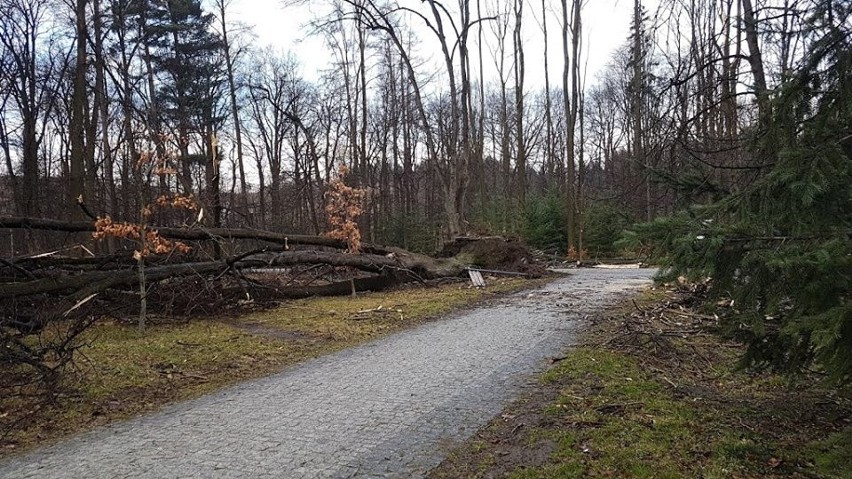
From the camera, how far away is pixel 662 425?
433cm

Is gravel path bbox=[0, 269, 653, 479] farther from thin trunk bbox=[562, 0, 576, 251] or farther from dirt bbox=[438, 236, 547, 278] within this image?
thin trunk bbox=[562, 0, 576, 251]

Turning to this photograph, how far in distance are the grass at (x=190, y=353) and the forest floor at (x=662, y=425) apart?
3.40 metres

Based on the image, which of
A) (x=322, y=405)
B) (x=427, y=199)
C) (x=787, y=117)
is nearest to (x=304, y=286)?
(x=322, y=405)

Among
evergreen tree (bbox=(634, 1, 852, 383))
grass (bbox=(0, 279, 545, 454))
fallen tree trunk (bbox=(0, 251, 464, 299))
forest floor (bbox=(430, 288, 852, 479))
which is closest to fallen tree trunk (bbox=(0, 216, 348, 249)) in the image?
fallen tree trunk (bbox=(0, 251, 464, 299))

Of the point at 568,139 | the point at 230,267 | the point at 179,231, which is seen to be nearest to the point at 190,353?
the point at 230,267

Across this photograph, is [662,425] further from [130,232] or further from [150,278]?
[150,278]

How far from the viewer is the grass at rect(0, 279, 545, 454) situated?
519 centimetres

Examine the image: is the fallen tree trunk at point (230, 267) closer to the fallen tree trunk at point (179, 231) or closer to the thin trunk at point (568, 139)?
the fallen tree trunk at point (179, 231)

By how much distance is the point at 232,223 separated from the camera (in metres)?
16.2

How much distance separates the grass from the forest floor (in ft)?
11.2

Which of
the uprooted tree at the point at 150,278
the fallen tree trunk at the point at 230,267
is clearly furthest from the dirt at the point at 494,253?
the uprooted tree at the point at 150,278

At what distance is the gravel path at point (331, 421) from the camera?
3.89 meters

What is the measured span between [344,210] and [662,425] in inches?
410

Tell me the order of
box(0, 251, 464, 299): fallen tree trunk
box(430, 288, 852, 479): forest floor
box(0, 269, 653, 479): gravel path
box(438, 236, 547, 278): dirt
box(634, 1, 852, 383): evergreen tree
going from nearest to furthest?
1. box(634, 1, 852, 383): evergreen tree
2. box(430, 288, 852, 479): forest floor
3. box(0, 269, 653, 479): gravel path
4. box(0, 251, 464, 299): fallen tree trunk
5. box(438, 236, 547, 278): dirt
